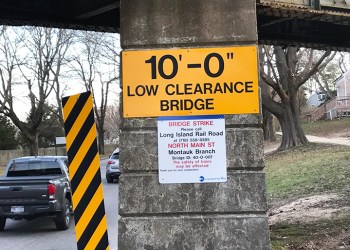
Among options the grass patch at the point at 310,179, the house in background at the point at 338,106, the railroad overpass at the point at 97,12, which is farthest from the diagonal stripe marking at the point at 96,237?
the house in background at the point at 338,106

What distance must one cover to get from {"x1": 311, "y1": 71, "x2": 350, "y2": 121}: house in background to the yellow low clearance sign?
54263mm

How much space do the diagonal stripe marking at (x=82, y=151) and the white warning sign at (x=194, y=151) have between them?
0.77 meters

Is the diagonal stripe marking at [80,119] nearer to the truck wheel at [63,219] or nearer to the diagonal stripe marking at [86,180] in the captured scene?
the diagonal stripe marking at [86,180]

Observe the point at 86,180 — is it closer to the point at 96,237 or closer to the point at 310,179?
the point at 96,237

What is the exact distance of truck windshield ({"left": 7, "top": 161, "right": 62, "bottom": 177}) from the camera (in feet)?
44.3

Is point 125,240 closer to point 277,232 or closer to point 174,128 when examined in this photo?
point 174,128

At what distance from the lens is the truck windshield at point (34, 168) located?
44.3ft

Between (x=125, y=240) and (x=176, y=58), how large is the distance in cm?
192

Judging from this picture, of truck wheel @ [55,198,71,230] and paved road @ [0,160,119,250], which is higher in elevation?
truck wheel @ [55,198,71,230]

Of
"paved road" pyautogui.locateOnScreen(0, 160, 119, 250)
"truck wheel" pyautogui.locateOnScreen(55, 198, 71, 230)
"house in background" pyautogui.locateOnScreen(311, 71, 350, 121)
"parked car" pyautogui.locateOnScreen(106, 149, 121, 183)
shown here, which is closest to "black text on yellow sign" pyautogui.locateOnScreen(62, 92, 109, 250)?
"paved road" pyautogui.locateOnScreen(0, 160, 119, 250)

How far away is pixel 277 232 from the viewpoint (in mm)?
9172

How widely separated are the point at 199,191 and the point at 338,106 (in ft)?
186

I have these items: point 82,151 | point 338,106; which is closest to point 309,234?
point 82,151

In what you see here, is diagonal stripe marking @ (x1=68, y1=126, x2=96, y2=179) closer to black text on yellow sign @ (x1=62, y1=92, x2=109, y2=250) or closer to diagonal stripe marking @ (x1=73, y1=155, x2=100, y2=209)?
black text on yellow sign @ (x1=62, y1=92, x2=109, y2=250)
